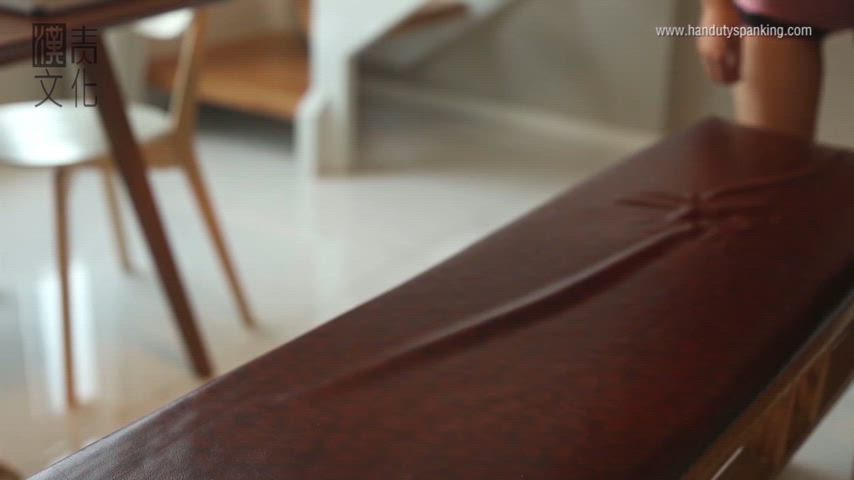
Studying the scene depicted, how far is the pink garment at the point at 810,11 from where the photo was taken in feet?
5.94

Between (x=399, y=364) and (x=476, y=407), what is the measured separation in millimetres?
121

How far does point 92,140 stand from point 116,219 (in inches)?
17.5

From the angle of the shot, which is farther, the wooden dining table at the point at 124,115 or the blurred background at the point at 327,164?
the blurred background at the point at 327,164

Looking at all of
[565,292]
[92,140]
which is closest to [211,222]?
[92,140]

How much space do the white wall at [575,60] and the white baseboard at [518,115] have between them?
1.0 inches

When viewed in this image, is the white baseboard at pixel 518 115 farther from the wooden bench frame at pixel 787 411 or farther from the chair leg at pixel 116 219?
the wooden bench frame at pixel 787 411

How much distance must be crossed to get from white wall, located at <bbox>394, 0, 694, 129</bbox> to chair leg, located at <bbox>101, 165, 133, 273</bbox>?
150 centimetres

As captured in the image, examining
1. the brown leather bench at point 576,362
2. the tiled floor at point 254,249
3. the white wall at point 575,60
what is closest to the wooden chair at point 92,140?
the tiled floor at point 254,249

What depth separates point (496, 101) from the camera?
3723 mm

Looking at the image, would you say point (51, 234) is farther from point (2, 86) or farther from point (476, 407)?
point (476, 407)

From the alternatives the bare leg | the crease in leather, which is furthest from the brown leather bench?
the bare leg

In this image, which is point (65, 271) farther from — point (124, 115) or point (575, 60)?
point (575, 60)

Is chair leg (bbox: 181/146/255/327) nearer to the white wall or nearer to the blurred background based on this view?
the blurred background

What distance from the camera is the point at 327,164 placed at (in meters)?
3.29
